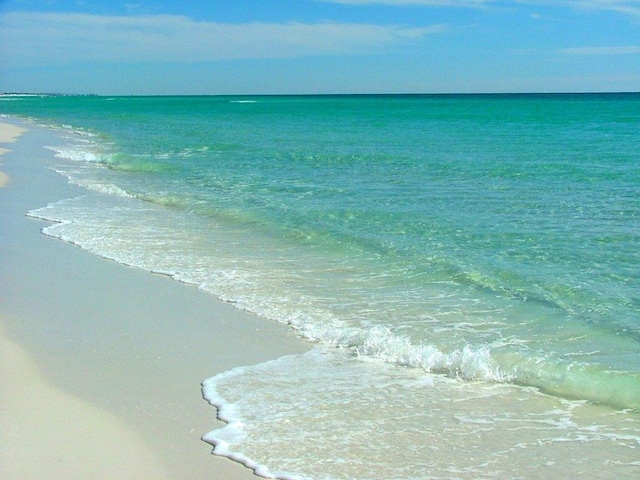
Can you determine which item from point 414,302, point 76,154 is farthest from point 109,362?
point 76,154

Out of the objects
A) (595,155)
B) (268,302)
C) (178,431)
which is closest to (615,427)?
(178,431)

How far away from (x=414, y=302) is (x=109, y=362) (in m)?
3.57

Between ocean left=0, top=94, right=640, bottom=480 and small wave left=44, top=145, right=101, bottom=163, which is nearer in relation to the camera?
ocean left=0, top=94, right=640, bottom=480

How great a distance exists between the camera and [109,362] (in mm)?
6508

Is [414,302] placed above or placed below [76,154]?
below

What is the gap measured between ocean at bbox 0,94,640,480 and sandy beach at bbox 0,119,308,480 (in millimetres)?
292

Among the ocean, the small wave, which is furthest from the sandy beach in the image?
the small wave

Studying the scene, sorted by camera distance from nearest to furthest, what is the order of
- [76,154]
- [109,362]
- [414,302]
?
[109,362], [414,302], [76,154]

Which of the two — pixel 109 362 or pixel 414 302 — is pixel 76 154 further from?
pixel 109 362

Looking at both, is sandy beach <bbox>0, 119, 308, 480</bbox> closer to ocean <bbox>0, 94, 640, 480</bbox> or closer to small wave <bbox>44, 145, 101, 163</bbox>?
ocean <bbox>0, 94, 640, 480</bbox>

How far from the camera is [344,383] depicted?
6234mm

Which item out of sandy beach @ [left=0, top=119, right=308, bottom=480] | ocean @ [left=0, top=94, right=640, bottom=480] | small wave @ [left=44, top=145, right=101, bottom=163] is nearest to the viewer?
sandy beach @ [left=0, top=119, right=308, bottom=480]

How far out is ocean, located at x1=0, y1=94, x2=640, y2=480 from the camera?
5.10 meters

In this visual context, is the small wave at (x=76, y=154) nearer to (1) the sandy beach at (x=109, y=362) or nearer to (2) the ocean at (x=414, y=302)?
(2) the ocean at (x=414, y=302)
